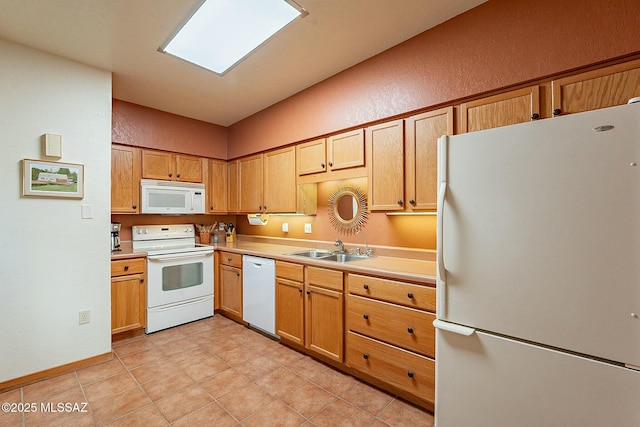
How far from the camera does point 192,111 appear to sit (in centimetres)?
364

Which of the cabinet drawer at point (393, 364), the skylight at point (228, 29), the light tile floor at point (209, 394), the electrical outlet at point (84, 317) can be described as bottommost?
the light tile floor at point (209, 394)

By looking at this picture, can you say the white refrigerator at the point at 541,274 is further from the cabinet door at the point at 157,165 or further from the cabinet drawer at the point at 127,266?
the cabinet door at the point at 157,165

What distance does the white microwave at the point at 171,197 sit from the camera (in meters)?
3.40

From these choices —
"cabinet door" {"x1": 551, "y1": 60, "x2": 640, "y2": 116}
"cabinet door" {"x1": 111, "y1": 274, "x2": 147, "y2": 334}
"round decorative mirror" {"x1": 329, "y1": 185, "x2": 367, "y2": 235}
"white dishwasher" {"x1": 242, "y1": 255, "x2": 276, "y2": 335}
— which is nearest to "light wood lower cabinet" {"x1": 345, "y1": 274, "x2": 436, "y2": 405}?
"round decorative mirror" {"x1": 329, "y1": 185, "x2": 367, "y2": 235}

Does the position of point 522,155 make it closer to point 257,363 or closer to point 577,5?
point 577,5

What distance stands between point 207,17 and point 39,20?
1.13 m

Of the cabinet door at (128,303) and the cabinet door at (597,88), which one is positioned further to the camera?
the cabinet door at (128,303)

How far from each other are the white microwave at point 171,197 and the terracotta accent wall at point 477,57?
177 centimetres

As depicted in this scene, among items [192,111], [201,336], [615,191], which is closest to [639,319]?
[615,191]

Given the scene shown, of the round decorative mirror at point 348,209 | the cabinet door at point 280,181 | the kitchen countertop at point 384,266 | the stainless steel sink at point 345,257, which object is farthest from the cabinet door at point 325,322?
the cabinet door at point 280,181

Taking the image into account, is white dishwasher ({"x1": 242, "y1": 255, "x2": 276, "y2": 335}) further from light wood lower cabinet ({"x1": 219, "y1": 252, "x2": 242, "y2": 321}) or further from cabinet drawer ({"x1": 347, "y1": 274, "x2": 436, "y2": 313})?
cabinet drawer ({"x1": 347, "y1": 274, "x2": 436, "y2": 313})

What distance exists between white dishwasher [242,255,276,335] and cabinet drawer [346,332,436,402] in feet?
3.16

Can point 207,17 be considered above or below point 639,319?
above

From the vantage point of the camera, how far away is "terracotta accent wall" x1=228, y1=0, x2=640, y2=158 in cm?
147
